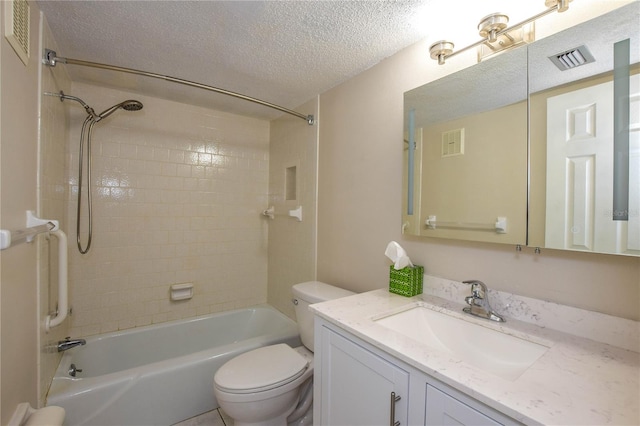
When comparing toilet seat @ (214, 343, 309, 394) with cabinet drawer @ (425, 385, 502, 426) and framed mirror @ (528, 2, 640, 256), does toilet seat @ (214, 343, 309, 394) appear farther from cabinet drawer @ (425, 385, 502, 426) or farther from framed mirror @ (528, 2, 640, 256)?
framed mirror @ (528, 2, 640, 256)

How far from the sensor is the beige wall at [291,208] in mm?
2264

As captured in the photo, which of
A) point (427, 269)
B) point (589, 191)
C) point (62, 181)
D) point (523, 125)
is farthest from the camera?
point (62, 181)

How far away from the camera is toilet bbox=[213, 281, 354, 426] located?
1.39m

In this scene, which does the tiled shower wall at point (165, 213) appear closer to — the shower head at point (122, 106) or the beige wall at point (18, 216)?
the shower head at point (122, 106)

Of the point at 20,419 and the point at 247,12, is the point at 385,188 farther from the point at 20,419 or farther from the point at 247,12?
the point at 20,419

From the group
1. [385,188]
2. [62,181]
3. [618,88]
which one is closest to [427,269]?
[385,188]

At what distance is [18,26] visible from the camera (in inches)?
40.1

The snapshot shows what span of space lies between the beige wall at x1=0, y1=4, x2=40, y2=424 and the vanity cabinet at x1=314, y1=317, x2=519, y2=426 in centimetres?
110

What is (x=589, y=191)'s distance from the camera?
916 mm

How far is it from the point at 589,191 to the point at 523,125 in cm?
33

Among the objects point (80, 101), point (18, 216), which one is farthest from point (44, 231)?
point (80, 101)

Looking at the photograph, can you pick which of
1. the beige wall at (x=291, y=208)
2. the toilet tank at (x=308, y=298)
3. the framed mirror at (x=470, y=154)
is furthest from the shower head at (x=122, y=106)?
the framed mirror at (x=470, y=154)

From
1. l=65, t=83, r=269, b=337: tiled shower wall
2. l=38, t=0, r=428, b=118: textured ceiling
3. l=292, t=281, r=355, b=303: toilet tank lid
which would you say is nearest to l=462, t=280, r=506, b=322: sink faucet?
l=292, t=281, r=355, b=303: toilet tank lid

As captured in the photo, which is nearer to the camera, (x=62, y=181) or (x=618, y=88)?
(x=618, y=88)
